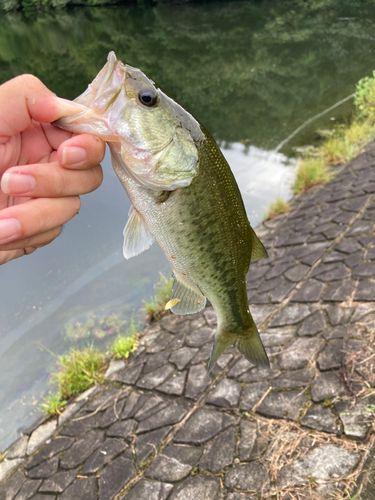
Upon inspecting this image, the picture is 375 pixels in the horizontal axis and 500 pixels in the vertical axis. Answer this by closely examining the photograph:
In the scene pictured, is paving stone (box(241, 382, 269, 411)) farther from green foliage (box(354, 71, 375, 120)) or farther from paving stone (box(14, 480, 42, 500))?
green foliage (box(354, 71, 375, 120))

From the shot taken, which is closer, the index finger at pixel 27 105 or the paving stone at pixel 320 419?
the index finger at pixel 27 105

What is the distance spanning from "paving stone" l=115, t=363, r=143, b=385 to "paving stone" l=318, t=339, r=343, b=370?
236 centimetres

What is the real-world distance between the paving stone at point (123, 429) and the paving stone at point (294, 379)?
1.64m

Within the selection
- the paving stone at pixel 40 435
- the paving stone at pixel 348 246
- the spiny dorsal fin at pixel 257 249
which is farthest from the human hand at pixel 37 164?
the paving stone at pixel 348 246

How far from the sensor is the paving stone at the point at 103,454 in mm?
3795

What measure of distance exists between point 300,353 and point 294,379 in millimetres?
366

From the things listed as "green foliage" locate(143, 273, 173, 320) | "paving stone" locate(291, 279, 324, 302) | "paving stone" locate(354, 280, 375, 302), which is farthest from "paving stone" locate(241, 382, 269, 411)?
"green foliage" locate(143, 273, 173, 320)

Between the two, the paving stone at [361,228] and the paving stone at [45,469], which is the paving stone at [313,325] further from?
the paving stone at [45,469]

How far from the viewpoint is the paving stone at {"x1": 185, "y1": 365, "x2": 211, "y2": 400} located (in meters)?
4.22

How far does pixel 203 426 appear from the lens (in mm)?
3797

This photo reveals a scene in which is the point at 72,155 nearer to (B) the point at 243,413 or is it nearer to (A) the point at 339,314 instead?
(B) the point at 243,413

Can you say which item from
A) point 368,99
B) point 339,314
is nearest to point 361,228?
point 339,314

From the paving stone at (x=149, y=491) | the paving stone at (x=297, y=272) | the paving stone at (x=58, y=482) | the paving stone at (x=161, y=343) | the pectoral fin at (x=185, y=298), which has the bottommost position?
the paving stone at (x=297, y=272)

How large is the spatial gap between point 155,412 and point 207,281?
2.92 metres
